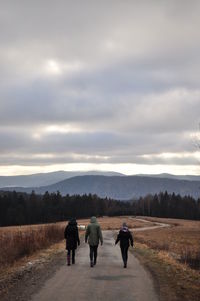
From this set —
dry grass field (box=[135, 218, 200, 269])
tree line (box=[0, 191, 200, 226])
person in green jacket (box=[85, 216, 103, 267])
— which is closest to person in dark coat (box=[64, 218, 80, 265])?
person in green jacket (box=[85, 216, 103, 267])

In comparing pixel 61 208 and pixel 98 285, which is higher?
pixel 61 208

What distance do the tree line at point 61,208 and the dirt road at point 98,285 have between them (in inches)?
4269

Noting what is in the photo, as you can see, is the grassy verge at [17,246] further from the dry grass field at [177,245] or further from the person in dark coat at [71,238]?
the dry grass field at [177,245]

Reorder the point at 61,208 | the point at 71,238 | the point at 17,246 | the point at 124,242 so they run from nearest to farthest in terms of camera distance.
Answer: the point at 124,242, the point at 71,238, the point at 17,246, the point at 61,208

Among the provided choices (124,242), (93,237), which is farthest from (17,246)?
(124,242)

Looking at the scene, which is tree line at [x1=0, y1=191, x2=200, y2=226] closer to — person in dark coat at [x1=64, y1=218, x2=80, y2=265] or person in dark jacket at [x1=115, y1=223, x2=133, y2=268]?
person in dark coat at [x1=64, y1=218, x2=80, y2=265]

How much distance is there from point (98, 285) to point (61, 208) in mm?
Result: 135922

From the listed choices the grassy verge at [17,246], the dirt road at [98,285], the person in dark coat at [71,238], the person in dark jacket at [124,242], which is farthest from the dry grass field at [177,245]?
the grassy verge at [17,246]

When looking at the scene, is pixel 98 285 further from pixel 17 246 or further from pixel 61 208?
pixel 61 208

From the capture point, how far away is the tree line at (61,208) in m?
127

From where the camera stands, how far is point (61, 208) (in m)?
149

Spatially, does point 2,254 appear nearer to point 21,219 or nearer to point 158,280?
point 158,280

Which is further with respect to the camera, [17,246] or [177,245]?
[177,245]

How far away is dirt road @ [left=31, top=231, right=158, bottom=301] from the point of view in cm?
1219
